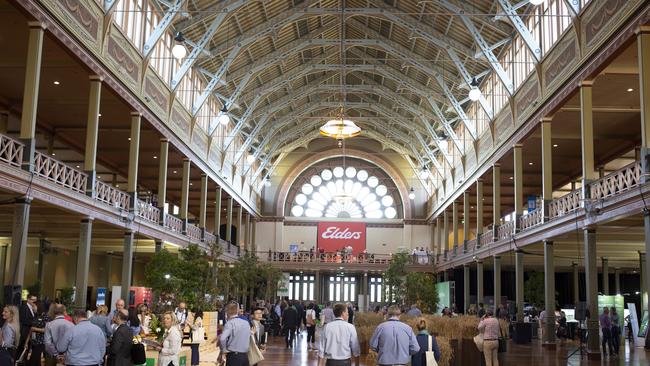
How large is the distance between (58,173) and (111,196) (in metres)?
4.63

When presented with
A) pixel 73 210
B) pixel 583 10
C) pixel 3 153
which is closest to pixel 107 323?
pixel 3 153

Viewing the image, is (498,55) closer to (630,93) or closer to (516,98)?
(516,98)

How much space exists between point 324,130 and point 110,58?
12.5 metres

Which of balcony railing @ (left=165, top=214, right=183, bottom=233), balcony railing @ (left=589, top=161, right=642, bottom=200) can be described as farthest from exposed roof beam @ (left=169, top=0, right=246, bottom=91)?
balcony railing @ (left=589, top=161, right=642, bottom=200)

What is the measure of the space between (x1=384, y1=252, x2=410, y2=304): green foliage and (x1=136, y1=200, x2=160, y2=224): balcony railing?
15927 mm

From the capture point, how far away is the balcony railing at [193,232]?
3546 cm

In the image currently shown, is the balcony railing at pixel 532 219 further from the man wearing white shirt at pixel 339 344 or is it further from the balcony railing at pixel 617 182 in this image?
the man wearing white shirt at pixel 339 344

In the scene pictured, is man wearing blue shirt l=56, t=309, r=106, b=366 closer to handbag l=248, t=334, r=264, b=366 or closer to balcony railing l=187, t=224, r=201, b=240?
handbag l=248, t=334, r=264, b=366

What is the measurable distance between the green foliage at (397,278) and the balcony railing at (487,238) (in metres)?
5.30

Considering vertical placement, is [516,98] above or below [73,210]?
above

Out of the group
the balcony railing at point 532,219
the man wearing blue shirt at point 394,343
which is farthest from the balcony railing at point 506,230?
the man wearing blue shirt at point 394,343

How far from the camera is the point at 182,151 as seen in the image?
33969mm

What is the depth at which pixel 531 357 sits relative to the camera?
69.4 feet

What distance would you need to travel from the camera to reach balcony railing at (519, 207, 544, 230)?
27625 mm
